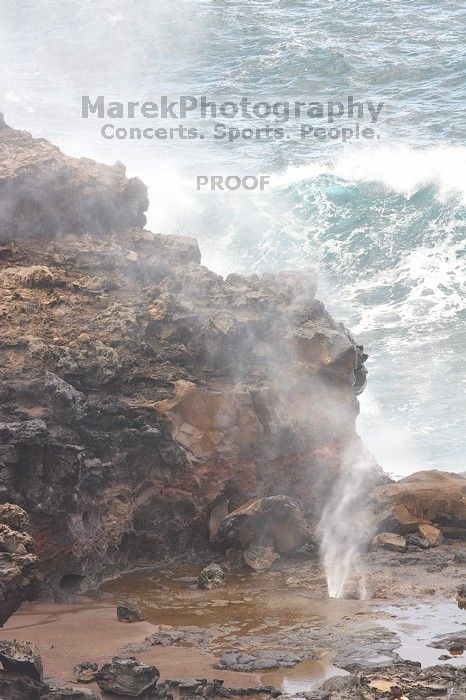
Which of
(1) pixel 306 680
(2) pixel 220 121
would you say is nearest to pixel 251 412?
(1) pixel 306 680

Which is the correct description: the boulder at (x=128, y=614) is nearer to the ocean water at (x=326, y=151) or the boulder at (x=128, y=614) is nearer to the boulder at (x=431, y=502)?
the boulder at (x=431, y=502)

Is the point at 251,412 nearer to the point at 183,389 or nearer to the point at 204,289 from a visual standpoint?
the point at 183,389

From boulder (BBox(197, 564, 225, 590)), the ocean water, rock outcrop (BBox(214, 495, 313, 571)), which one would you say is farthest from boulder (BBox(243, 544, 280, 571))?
the ocean water

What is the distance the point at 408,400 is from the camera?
659 inches

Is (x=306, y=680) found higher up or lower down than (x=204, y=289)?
lower down

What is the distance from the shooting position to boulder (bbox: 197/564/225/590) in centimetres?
937

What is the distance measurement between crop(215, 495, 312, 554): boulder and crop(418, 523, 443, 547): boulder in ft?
3.80

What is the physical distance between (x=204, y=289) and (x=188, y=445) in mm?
1887

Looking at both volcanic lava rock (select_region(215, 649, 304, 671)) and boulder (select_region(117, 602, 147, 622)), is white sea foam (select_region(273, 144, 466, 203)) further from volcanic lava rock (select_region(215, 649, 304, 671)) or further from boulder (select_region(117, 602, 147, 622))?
volcanic lava rock (select_region(215, 649, 304, 671))

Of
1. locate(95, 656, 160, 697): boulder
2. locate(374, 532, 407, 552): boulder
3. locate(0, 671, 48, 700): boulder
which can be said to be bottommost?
locate(374, 532, 407, 552): boulder

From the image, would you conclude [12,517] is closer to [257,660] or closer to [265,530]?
[257,660]

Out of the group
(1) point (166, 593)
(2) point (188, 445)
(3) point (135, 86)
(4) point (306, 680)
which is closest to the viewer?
(4) point (306, 680)

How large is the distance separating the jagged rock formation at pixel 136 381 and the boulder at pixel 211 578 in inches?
28.0

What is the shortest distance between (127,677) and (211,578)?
2.70 metres
